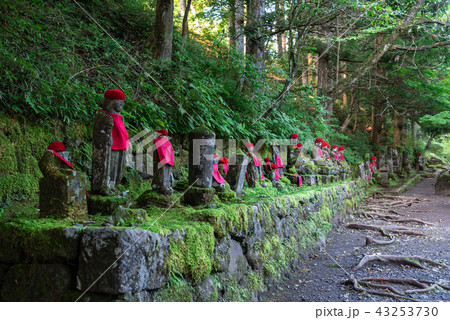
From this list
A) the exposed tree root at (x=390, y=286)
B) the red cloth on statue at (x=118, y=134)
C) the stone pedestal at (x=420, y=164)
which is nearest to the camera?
the red cloth on statue at (x=118, y=134)

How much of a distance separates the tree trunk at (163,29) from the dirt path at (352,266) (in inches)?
225

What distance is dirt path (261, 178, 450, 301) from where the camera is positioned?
176 inches

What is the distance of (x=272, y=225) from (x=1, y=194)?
367 cm

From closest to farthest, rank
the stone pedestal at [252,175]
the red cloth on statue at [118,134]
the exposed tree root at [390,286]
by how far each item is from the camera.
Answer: the red cloth on statue at [118,134], the exposed tree root at [390,286], the stone pedestal at [252,175]

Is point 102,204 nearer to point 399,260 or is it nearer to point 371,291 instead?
point 371,291

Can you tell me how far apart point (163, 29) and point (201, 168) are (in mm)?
5038

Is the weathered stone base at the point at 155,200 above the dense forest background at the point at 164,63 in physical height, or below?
below

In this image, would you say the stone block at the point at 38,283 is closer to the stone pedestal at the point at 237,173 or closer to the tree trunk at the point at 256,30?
the stone pedestal at the point at 237,173

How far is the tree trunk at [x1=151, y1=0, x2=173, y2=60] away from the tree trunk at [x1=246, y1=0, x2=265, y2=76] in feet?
7.89

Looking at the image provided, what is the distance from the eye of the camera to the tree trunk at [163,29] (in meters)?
7.60

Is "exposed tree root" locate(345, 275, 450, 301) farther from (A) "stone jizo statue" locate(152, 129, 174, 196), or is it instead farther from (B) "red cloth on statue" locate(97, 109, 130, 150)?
(B) "red cloth on statue" locate(97, 109, 130, 150)

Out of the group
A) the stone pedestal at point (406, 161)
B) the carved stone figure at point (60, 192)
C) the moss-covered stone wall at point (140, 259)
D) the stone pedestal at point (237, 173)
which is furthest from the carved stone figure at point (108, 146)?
the stone pedestal at point (406, 161)

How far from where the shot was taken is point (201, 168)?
13.0 ft

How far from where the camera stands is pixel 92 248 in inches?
89.2
